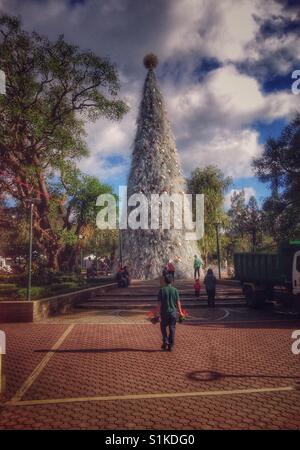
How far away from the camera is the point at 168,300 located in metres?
8.92

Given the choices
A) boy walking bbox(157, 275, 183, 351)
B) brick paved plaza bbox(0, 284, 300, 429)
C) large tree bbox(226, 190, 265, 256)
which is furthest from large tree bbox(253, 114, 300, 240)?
large tree bbox(226, 190, 265, 256)

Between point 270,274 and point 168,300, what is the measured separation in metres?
7.73

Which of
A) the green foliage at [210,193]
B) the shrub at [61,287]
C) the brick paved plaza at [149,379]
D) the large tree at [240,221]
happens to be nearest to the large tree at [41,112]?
the shrub at [61,287]

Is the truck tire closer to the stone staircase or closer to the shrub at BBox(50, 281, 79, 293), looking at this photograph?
the stone staircase

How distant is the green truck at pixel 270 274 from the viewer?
44.4 feet

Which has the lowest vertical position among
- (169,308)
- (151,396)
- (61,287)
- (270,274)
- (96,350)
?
(96,350)

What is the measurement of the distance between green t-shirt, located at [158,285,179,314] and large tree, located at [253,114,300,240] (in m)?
20.8

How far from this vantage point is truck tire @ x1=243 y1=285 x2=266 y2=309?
52.4 feet

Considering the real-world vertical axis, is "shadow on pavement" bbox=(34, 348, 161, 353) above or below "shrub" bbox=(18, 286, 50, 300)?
below

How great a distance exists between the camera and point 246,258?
17.4m

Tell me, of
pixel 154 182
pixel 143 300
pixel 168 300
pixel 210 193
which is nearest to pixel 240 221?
pixel 210 193

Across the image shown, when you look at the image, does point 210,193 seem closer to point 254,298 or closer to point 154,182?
point 154,182

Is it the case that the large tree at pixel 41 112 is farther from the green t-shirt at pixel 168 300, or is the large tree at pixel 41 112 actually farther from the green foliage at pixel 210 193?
the green foliage at pixel 210 193
